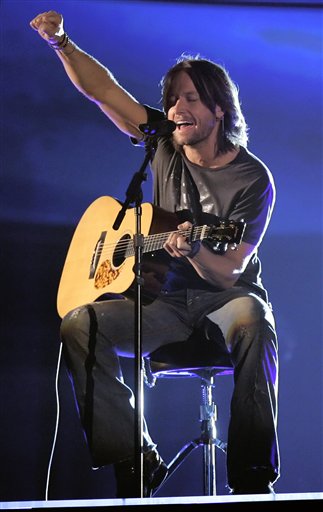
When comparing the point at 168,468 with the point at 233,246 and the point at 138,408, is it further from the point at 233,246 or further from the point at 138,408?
the point at 233,246

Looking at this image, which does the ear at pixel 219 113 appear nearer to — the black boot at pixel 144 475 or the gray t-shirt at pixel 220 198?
the gray t-shirt at pixel 220 198

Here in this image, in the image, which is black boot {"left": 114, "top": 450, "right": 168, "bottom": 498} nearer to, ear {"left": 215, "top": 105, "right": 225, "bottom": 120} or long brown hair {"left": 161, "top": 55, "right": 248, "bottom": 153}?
long brown hair {"left": 161, "top": 55, "right": 248, "bottom": 153}

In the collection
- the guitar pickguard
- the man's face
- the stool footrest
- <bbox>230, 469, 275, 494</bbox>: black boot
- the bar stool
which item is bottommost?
<bbox>230, 469, 275, 494</bbox>: black boot

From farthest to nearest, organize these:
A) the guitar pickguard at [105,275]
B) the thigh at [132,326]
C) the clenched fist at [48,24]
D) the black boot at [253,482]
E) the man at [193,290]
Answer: the clenched fist at [48,24] < the guitar pickguard at [105,275] < the thigh at [132,326] < the man at [193,290] < the black boot at [253,482]

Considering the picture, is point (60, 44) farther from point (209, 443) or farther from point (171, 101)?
point (209, 443)

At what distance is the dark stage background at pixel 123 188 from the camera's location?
11.0 ft

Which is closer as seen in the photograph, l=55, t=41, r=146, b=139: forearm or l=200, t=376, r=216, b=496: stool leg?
l=200, t=376, r=216, b=496: stool leg

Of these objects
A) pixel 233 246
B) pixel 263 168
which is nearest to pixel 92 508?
pixel 233 246

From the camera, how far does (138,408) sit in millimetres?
2402

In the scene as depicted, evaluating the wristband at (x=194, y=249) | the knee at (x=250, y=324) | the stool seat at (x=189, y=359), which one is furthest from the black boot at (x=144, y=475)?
the wristband at (x=194, y=249)

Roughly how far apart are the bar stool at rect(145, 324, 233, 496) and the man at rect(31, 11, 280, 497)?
0.14 ft

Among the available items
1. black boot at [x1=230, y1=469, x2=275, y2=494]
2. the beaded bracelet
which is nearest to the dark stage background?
the beaded bracelet

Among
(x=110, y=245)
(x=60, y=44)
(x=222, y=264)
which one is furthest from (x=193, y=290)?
(x=60, y=44)

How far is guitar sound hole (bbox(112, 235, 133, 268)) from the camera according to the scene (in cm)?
296
